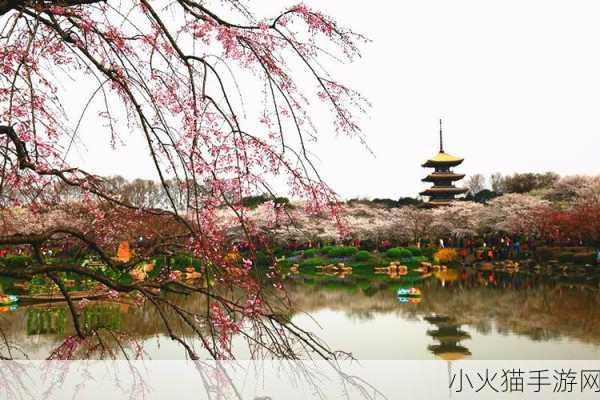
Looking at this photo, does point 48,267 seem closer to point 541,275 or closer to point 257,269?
point 257,269

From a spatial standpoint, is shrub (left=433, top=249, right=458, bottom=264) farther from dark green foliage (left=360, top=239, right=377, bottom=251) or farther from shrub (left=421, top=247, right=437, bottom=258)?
dark green foliage (left=360, top=239, right=377, bottom=251)

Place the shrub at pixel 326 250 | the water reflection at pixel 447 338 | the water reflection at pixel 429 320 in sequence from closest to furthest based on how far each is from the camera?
the water reflection at pixel 447 338 < the water reflection at pixel 429 320 < the shrub at pixel 326 250

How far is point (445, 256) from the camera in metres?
20.7

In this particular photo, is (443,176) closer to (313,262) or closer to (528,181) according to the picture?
(528,181)

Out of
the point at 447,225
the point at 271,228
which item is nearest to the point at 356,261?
the point at 447,225

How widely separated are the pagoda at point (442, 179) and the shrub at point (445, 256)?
7243 millimetres

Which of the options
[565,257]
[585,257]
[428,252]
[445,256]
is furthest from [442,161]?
[585,257]

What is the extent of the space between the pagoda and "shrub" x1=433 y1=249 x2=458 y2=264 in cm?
724

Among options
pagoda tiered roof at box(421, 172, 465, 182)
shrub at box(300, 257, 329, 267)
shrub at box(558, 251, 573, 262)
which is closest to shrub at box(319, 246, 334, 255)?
shrub at box(300, 257, 329, 267)

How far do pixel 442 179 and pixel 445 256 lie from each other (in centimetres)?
863

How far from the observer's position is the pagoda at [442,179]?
2828 centimetres

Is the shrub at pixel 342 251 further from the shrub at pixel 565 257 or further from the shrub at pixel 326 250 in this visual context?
the shrub at pixel 565 257

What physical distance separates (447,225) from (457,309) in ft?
46.7

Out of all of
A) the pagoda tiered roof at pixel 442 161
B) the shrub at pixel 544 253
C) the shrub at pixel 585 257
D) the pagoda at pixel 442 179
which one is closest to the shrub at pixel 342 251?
the shrub at pixel 544 253
